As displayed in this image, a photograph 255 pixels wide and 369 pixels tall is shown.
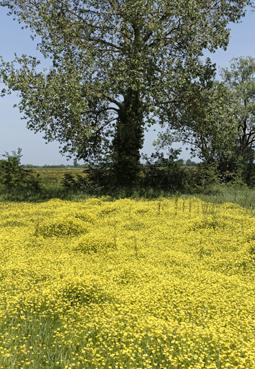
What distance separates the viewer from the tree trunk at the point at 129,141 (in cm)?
3388

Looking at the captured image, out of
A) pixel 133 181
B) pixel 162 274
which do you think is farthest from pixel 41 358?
pixel 133 181

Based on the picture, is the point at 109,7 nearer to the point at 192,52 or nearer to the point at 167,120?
the point at 192,52

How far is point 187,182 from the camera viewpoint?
117 ft

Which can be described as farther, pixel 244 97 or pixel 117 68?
pixel 244 97

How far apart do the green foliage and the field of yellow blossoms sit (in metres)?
15.2

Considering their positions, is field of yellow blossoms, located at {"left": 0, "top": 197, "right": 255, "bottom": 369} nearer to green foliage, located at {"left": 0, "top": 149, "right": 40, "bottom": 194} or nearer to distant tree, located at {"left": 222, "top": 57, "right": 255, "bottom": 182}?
green foliage, located at {"left": 0, "top": 149, "right": 40, "bottom": 194}

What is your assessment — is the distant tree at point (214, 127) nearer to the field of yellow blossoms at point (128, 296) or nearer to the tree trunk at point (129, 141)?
the tree trunk at point (129, 141)

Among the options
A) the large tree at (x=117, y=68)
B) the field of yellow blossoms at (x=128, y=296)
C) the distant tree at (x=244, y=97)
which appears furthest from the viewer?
the distant tree at (x=244, y=97)

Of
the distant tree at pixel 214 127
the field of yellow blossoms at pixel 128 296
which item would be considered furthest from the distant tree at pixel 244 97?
the field of yellow blossoms at pixel 128 296

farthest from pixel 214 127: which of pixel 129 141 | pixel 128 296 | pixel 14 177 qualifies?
pixel 128 296

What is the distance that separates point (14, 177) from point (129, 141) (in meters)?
8.09

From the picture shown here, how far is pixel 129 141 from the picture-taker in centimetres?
3375

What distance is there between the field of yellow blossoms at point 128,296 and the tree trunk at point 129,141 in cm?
1562

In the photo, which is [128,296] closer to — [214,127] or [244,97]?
[214,127]
